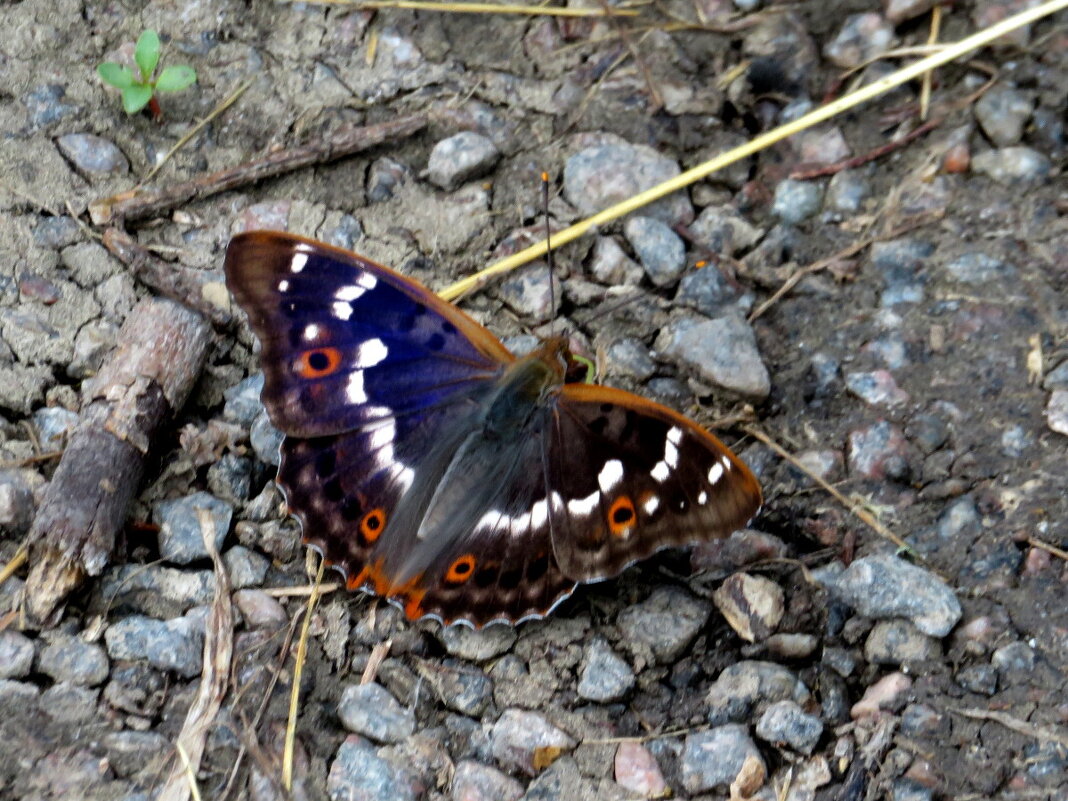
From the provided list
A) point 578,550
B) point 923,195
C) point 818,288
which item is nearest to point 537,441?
point 578,550

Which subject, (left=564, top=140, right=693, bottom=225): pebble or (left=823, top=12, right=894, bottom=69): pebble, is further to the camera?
(left=823, top=12, right=894, bottom=69): pebble

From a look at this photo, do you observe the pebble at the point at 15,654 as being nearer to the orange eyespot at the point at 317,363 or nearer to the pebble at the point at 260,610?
the pebble at the point at 260,610

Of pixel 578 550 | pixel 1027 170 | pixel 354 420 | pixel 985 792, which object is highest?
pixel 354 420

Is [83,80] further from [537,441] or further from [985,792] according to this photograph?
[985,792]

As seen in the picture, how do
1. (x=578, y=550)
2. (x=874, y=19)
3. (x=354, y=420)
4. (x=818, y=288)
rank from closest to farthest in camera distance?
(x=578, y=550), (x=354, y=420), (x=818, y=288), (x=874, y=19)

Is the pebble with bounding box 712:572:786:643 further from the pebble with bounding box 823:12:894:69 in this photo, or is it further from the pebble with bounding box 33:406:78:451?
the pebble with bounding box 823:12:894:69

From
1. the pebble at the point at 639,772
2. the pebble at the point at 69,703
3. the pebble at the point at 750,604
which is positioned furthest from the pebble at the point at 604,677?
the pebble at the point at 69,703

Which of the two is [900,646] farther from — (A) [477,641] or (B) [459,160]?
(B) [459,160]

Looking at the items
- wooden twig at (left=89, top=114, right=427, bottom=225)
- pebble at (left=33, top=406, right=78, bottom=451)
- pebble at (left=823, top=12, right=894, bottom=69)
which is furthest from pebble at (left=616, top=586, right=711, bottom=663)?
pebble at (left=823, top=12, right=894, bottom=69)
